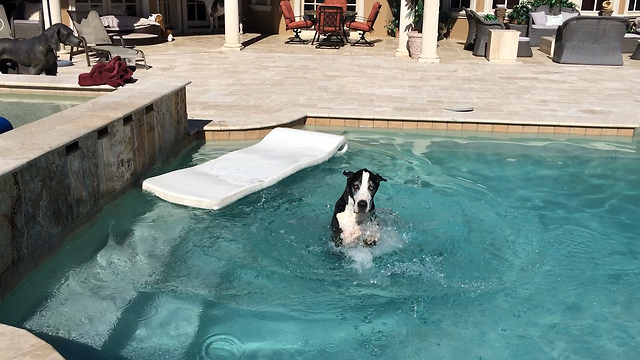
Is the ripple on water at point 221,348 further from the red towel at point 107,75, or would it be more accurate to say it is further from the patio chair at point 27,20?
the patio chair at point 27,20

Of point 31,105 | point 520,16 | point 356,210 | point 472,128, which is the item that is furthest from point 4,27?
point 356,210

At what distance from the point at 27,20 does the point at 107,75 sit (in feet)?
23.4

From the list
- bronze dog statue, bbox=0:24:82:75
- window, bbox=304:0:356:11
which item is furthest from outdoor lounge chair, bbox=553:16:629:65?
bronze dog statue, bbox=0:24:82:75

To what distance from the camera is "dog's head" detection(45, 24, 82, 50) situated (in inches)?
386

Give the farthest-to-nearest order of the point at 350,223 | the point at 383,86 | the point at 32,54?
the point at 383,86
the point at 32,54
the point at 350,223

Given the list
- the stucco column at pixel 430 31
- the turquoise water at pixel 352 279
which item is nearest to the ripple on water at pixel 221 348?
the turquoise water at pixel 352 279

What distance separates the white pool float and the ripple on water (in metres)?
1.81

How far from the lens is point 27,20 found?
1470cm

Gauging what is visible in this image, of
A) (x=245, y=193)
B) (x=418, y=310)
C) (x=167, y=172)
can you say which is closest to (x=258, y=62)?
(x=167, y=172)

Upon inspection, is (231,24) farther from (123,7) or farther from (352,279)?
(352,279)

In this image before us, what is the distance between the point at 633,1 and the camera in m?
16.7

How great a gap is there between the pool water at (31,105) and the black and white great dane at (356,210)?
16.4 ft

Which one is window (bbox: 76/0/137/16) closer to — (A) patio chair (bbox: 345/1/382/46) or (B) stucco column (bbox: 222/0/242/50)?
(B) stucco column (bbox: 222/0/242/50)

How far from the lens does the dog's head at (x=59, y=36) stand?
386 inches
